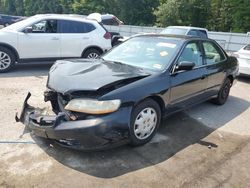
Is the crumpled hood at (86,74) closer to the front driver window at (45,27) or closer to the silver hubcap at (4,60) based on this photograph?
the silver hubcap at (4,60)

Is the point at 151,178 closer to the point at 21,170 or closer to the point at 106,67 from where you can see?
the point at 21,170

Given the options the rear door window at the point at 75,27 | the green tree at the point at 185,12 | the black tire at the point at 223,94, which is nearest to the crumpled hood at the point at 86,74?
the black tire at the point at 223,94

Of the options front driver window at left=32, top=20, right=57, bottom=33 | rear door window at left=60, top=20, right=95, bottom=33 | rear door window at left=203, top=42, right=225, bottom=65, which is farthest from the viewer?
rear door window at left=60, top=20, right=95, bottom=33

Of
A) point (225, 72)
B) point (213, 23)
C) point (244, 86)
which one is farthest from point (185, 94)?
point (213, 23)

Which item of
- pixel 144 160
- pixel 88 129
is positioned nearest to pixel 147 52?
pixel 144 160

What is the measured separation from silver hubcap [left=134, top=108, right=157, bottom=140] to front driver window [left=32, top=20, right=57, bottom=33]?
18.0ft

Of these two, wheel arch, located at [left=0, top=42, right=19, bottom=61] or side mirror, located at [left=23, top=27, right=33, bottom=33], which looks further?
side mirror, located at [left=23, top=27, right=33, bottom=33]

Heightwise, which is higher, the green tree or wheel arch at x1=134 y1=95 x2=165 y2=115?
the green tree

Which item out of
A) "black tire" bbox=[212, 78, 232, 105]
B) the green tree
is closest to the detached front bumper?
"black tire" bbox=[212, 78, 232, 105]

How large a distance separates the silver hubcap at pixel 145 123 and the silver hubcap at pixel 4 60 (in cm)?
541

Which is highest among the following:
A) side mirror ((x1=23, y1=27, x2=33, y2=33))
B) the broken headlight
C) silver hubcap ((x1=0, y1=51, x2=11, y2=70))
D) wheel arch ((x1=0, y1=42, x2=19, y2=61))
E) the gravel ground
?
side mirror ((x1=23, y1=27, x2=33, y2=33))

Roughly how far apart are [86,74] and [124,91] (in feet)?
2.21

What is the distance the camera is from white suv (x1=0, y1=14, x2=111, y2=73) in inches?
316

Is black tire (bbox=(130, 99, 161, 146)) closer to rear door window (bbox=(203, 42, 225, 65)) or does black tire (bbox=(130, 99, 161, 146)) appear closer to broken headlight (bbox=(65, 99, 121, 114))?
broken headlight (bbox=(65, 99, 121, 114))
